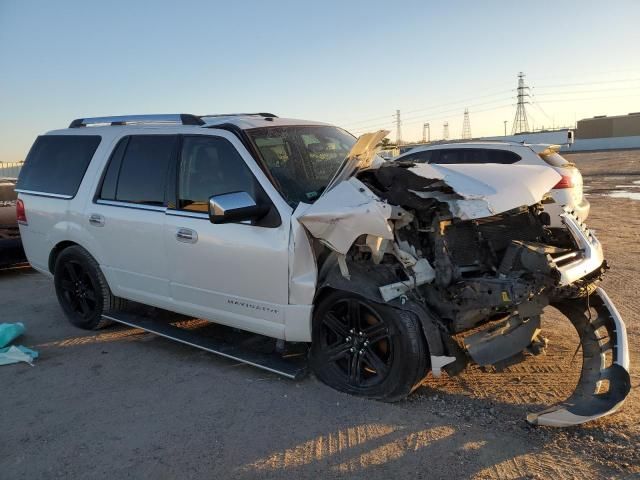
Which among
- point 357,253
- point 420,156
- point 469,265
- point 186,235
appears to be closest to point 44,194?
point 186,235

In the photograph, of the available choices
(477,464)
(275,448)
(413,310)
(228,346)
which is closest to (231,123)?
(228,346)

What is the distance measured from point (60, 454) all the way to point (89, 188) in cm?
291

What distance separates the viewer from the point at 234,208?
12.4 ft

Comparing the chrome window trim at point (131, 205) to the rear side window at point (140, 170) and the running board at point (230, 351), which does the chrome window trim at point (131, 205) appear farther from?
the running board at point (230, 351)

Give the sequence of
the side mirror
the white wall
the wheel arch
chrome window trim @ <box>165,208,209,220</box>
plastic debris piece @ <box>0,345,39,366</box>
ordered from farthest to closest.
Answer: the white wall → the wheel arch → plastic debris piece @ <box>0,345,39,366</box> → chrome window trim @ <box>165,208,209,220</box> → the side mirror

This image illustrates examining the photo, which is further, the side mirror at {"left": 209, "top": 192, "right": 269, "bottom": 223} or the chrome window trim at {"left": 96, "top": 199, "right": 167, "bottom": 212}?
the chrome window trim at {"left": 96, "top": 199, "right": 167, "bottom": 212}

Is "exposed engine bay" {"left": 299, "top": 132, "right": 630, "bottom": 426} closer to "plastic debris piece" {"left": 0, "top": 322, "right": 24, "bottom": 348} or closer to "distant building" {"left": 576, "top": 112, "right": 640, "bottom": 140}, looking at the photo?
"plastic debris piece" {"left": 0, "top": 322, "right": 24, "bottom": 348}

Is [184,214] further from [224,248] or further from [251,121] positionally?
[251,121]

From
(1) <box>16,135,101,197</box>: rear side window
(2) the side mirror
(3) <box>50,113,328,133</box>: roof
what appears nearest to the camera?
(2) the side mirror

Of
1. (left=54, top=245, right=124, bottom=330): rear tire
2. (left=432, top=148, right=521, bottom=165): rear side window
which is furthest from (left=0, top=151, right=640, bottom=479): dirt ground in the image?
(left=432, top=148, right=521, bottom=165): rear side window

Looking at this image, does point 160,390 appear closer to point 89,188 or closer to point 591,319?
point 89,188

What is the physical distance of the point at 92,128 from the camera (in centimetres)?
577

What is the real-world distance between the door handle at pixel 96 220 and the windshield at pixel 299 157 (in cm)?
189

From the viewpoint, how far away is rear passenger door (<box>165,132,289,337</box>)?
405cm
